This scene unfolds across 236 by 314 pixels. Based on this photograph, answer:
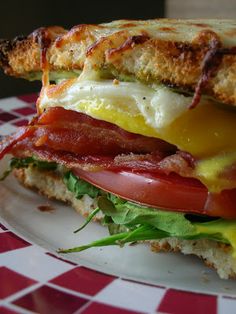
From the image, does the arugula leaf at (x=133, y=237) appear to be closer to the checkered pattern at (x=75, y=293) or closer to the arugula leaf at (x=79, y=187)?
the checkered pattern at (x=75, y=293)

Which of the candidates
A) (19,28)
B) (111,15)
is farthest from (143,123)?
(111,15)

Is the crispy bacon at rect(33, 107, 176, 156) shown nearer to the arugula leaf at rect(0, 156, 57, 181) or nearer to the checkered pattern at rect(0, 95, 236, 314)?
the arugula leaf at rect(0, 156, 57, 181)

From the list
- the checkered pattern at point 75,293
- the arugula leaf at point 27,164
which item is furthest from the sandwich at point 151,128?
the arugula leaf at point 27,164

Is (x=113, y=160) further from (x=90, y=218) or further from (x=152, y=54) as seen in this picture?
(x=152, y=54)

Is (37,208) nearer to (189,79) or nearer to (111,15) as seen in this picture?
(189,79)

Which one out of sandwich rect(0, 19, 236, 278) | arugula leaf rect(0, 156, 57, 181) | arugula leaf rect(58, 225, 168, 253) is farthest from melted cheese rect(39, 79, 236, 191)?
arugula leaf rect(0, 156, 57, 181)

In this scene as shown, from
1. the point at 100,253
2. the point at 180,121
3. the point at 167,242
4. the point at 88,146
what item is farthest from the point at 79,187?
the point at 180,121
